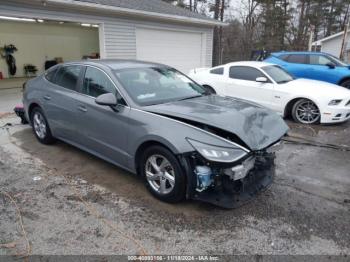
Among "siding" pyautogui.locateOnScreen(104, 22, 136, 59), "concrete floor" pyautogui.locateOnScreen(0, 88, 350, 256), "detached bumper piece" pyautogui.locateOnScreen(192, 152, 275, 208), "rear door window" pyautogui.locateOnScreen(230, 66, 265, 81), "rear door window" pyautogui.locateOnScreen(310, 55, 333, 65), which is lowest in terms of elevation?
"concrete floor" pyautogui.locateOnScreen(0, 88, 350, 256)

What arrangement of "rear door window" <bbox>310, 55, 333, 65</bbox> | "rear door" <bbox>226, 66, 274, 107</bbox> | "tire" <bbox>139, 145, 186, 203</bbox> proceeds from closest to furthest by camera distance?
"tire" <bbox>139, 145, 186, 203</bbox> → "rear door" <bbox>226, 66, 274, 107</bbox> → "rear door window" <bbox>310, 55, 333, 65</bbox>

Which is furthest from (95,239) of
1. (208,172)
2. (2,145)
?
(2,145)

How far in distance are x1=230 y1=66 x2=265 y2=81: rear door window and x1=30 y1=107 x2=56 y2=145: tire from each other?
485cm

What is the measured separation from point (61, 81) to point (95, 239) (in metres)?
2.93

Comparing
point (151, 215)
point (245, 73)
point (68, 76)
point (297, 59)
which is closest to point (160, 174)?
point (151, 215)

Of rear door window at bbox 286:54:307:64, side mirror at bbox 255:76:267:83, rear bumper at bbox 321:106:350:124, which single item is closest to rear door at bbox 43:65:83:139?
side mirror at bbox 255:76:267:83

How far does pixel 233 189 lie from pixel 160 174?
2.72ft

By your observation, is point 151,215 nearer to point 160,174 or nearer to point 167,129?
point 160,174

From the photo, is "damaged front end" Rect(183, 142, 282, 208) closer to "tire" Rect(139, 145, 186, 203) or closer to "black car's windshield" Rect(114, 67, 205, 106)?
"tire" Rect(139, 145, 186, 203)

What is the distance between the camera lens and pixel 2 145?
5.38 m

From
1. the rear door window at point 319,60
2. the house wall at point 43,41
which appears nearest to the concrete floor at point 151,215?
the rear door window at point 319,60

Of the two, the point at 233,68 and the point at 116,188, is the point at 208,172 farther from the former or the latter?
the point at 233,68

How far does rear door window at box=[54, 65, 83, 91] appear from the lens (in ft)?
14.8

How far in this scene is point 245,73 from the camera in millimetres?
7695
